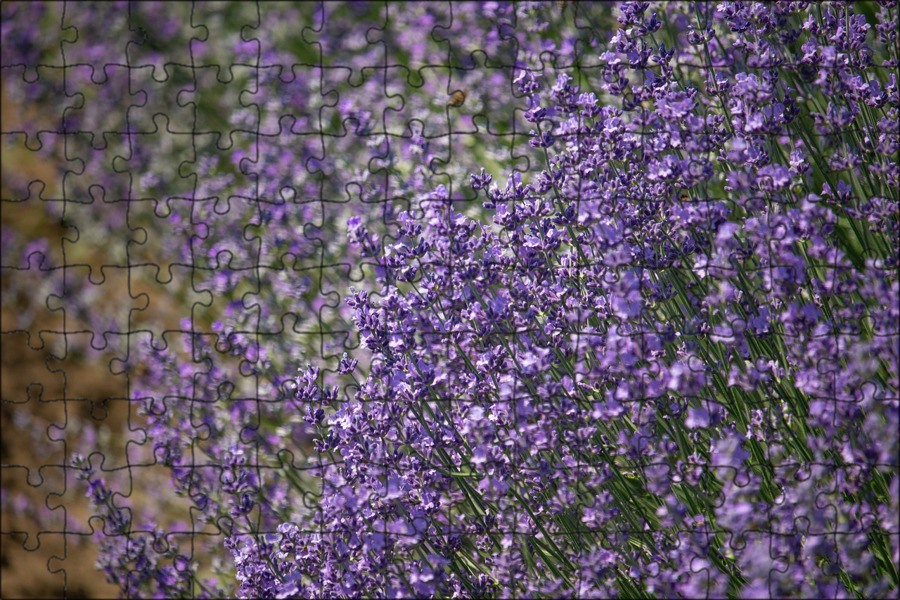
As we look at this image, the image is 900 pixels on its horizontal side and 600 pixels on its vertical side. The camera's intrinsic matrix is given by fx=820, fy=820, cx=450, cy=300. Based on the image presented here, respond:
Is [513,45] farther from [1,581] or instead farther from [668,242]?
[1,581]

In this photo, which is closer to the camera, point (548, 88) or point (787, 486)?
point (787, 486)

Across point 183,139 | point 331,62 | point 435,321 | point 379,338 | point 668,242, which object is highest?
point 331,62

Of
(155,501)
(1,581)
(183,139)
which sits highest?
(183,139)

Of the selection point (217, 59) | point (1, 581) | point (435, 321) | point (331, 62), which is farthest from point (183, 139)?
point (435, 321)

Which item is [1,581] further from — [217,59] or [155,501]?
[217,59]

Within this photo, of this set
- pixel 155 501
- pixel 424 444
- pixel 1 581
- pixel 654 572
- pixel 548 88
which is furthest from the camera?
pixel 155 501

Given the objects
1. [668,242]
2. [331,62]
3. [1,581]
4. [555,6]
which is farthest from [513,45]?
[1,581]

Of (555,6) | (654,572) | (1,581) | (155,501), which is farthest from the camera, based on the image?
(155,501)

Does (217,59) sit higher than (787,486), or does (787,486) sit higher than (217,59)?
(217,59)

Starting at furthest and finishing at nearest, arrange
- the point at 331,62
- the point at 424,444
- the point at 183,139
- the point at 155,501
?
the point at 183,139, the point at 331,62, the point at 155,501, the point at 424,444
